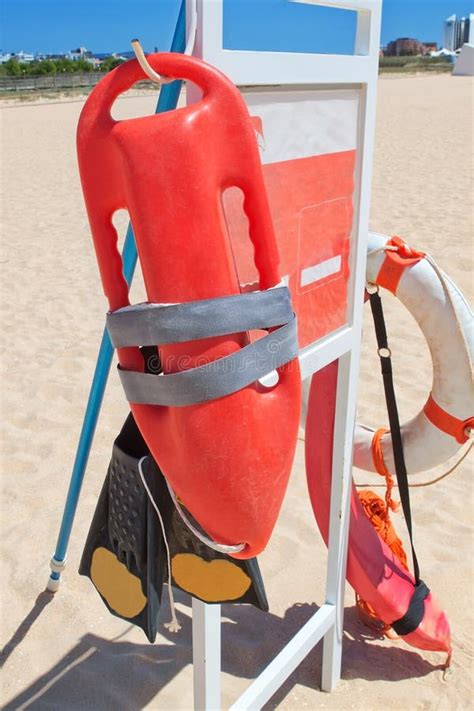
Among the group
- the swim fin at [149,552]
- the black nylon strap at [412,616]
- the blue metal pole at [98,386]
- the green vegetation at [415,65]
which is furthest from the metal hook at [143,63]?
the green vegetation at [415,65]

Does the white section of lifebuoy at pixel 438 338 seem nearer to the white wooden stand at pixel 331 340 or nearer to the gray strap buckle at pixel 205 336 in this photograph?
the white wooden stand at pixel 331 340

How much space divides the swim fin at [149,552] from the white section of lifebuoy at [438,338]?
69 cm

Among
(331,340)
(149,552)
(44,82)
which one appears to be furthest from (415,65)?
(149,552)

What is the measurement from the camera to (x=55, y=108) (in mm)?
23656

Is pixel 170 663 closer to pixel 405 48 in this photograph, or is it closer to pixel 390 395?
pixel 390 395

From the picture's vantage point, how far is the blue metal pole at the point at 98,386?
4.13 ft

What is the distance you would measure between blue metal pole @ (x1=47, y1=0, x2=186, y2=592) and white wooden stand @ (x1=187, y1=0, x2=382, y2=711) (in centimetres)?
12

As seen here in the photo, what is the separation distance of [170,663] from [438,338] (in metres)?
1.15

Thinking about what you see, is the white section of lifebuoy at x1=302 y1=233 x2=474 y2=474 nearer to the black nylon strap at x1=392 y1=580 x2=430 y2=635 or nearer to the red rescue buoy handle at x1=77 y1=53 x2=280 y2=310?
the black nylon strap at x1=392 y1=580 x2=430 y2=635

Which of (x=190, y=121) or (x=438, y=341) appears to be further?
(x=438, y=341)

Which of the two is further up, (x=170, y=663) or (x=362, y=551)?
(x=362, y=551)

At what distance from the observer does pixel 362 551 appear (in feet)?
6.54

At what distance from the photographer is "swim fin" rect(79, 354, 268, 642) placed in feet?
4.72

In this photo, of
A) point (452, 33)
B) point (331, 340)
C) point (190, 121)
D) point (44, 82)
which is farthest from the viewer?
point (452, 33)
